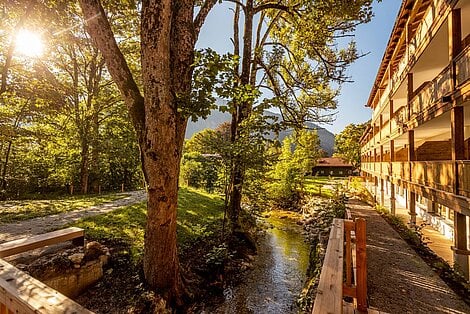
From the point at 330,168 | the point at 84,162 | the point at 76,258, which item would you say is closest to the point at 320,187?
the point at 84,162

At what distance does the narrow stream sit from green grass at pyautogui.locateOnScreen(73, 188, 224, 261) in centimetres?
191

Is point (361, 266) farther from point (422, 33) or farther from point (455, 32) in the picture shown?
point (422, 33)

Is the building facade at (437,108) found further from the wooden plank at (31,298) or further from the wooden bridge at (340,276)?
the wooden plank at (31,298)

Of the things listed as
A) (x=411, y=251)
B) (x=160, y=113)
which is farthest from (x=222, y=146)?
(x=411, y=251)

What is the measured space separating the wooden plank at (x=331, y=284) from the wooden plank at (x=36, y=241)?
155 inches

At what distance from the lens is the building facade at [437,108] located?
18.7 feet

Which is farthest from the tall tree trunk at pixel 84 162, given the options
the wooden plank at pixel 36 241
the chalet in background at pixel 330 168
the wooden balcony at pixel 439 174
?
the chalet in background at pixel 330 168

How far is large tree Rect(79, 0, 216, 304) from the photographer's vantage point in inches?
153

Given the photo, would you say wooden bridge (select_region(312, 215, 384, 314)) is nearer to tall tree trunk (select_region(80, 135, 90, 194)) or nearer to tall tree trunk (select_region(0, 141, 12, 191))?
tall tree trunk (select_region(80, 135, 90, 194))

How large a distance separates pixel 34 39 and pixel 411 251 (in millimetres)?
13793

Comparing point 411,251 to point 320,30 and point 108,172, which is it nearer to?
point 320,30

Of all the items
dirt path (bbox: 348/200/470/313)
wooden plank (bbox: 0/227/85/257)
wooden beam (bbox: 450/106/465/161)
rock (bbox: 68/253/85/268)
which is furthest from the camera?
wooden beam (bbox: 450/106/465/161)

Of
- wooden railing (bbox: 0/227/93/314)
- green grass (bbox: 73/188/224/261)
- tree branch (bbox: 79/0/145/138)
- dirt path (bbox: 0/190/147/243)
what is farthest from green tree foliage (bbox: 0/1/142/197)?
wooden railing (bbox: 0/227/93/314)

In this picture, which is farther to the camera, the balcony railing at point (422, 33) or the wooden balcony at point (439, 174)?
the balcony railing at point (422, 33)
